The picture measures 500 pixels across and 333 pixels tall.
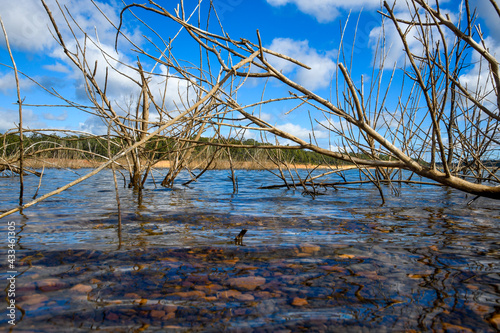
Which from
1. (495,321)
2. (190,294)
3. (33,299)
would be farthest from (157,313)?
(495,321)

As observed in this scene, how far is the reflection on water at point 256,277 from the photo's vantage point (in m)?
1.21

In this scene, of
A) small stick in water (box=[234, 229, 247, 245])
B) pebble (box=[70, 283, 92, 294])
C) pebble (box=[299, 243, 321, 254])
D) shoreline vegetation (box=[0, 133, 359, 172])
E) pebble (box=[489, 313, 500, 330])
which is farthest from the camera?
shoreline vegetation (box=[0, 133, 359, 172])

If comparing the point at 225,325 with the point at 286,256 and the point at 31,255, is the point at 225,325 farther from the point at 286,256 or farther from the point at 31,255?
the point at 31,255

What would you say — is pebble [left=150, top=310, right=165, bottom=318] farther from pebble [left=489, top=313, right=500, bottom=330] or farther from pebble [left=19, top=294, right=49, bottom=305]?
pebble [left=489, top=313, right=500, bottom=330]

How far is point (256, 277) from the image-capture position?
1628mm

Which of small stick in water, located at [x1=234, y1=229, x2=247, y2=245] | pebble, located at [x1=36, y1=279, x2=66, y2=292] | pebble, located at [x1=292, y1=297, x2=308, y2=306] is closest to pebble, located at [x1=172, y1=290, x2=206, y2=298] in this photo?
pebble, located at [x1=292, y1=297, x2=308, y2=306]

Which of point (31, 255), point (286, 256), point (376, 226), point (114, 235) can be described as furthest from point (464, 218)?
point (31, 255)

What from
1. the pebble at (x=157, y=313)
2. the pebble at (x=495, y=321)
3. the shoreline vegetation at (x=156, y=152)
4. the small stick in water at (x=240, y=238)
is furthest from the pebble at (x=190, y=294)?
the pebble at (x=495, y=321)

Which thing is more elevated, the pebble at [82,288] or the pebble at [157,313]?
the pebble at [82,288]

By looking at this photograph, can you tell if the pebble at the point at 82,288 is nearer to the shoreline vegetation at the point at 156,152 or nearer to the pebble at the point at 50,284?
the pebble at the point at 50,284

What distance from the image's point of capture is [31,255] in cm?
192

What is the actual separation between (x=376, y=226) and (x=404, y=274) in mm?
1341

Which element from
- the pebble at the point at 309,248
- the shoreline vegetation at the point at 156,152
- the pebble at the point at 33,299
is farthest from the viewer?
the shoreline vegetation at the point at 156,152

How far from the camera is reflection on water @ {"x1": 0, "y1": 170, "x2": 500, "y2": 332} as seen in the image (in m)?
1.21
